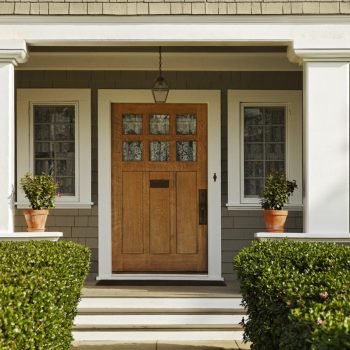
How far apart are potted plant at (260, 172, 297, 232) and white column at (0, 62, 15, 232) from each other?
2784 millimetres

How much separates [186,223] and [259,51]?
238 centimetres

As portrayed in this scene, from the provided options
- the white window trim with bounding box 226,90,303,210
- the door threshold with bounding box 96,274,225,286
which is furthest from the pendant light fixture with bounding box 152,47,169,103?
the door threshold with bounding box 96,274,225,286

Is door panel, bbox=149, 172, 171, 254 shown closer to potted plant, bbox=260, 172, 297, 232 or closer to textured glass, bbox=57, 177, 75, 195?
textured glass, bbox=57, 177, 75, 195

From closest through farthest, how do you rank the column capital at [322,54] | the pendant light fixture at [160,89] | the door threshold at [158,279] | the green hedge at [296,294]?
the green hedge at [296,294] < the column capital at [322,54] < the pendant light fixture at [160,89] < the door threshold at [158,279]

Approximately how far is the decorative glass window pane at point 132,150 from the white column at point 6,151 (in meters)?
2.16

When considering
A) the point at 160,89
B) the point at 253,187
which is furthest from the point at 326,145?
the point at 160,89

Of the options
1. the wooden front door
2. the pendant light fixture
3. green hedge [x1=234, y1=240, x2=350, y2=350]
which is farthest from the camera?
the wooden front door

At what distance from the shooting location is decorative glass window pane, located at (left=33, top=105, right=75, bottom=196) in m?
9.52

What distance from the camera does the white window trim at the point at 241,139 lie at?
9.45 meters

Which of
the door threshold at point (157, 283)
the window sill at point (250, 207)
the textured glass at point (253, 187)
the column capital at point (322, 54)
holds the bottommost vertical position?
the door threshold at point (157, 283)

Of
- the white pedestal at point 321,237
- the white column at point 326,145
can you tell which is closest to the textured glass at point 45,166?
the white pedestal at point 321,237

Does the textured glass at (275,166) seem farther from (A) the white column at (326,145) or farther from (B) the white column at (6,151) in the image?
(B) the white column at (6,151)

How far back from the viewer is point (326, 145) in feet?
25.3

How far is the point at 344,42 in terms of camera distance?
773 centimetres
